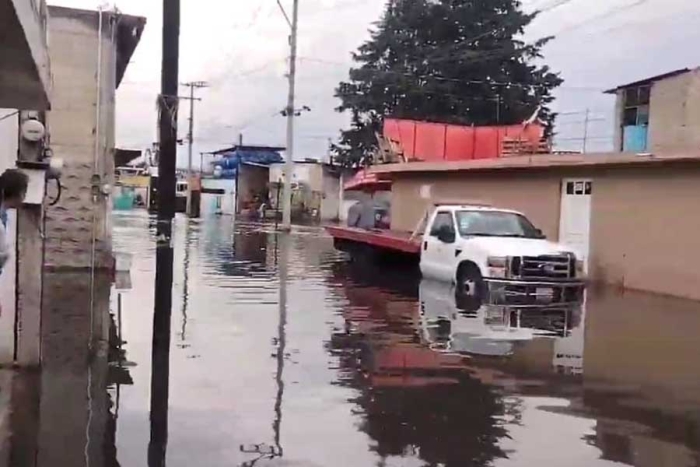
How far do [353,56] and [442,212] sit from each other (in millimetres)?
39996

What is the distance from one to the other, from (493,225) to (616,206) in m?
3.57

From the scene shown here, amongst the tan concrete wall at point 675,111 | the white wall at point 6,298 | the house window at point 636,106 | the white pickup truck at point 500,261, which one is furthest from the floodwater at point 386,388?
the house window at point 636,106

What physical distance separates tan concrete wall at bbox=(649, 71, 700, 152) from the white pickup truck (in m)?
8.84

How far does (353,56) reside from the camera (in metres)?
58.9

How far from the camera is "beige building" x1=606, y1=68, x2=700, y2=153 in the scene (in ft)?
88.9

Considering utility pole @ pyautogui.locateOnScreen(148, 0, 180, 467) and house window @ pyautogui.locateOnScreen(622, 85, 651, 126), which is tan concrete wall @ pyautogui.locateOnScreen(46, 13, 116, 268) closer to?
utility pole @ pyautogui.locateOnScreen(148, 0, 180, 467)

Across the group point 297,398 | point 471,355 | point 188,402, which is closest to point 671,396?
point 471,355

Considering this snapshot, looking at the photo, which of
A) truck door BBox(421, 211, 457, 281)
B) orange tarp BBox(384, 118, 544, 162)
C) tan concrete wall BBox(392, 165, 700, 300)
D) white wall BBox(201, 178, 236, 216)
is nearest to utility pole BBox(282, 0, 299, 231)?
orange tarp BBox(384, 118, 544, 162)

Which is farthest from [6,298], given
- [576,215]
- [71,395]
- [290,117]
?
[290,117]

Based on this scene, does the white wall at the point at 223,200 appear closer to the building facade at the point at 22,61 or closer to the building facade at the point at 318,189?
the building facade at the point at 318,189

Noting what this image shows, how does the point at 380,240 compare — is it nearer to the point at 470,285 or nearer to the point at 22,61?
the point at 470,285

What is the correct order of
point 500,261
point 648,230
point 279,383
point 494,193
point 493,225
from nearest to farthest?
point 279,383
point 500,261
point 493,225
point 648,230
point 494,193

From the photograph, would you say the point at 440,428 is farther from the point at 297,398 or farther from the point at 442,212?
the point at 442,212

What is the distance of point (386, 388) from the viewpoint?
31.6 ft
